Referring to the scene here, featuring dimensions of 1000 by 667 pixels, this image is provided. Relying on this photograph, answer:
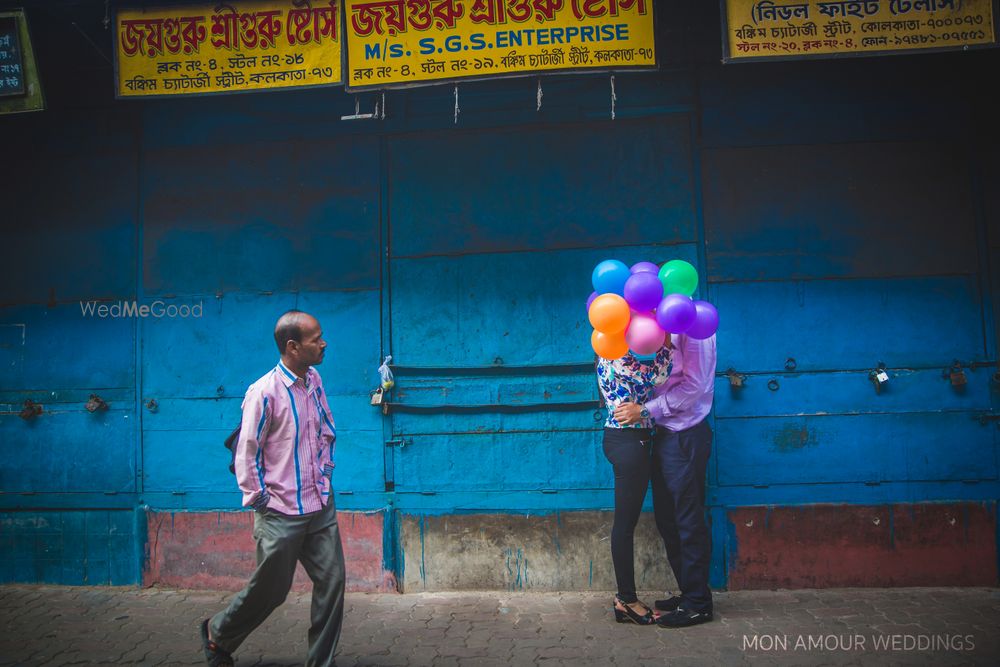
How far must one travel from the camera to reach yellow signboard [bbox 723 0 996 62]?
4.12 m

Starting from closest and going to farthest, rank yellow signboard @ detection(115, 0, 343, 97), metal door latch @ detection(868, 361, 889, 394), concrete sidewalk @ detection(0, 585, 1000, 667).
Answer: concrete sidewalk @ detection(0, 585, 1000, 667)
yellow signboard @ detection(115, 0, 343, 97)
metal door latch @ detection(868, 361, 889, 394)

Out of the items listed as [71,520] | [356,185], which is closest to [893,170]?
[356,185]

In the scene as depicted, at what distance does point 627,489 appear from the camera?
13.1 feet

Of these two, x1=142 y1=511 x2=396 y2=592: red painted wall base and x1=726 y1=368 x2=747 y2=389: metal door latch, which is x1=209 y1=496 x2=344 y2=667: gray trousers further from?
x1=726 y1=368 x2=747 y2=389: metal door latch

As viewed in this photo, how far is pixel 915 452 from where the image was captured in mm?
4566

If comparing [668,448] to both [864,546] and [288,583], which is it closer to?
[864,546]

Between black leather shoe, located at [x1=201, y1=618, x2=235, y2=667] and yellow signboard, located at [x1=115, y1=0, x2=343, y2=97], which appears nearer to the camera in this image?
black leather shoe, located at [x1=201, y1=618, x2=235, y2=667]

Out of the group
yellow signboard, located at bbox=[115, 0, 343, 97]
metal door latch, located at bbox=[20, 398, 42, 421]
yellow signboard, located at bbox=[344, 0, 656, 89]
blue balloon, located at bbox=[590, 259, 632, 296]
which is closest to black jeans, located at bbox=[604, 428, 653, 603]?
blue balloon, located at bbox=[590, 259, 632, 296]

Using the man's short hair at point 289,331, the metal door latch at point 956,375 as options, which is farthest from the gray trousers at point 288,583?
the metal door latch at point 956,375

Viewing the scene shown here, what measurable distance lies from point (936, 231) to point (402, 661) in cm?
449

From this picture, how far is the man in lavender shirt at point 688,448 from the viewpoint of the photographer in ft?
13.0

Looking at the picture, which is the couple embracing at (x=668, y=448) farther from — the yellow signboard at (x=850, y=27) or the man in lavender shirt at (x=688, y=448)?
the yellow signboard at (x=850, y=27)

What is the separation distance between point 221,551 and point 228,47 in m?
3.55

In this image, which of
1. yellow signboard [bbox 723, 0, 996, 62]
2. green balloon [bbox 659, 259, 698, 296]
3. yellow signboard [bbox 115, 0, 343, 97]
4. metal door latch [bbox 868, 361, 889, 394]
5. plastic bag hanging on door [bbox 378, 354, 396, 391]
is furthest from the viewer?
plastic bag hanging on door [bbox 378, 354, 396, 391]
